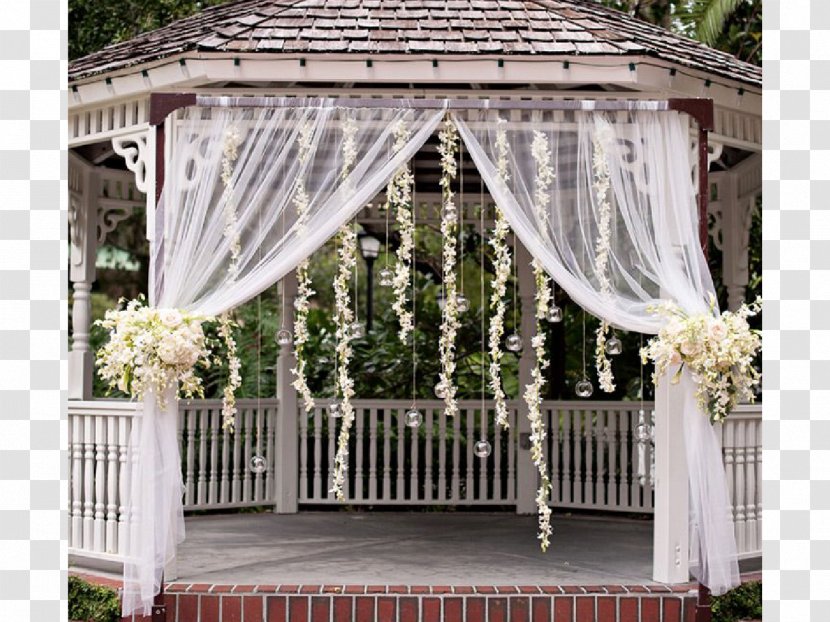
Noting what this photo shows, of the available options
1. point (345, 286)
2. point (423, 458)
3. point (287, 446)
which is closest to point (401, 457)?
point (423, 458)

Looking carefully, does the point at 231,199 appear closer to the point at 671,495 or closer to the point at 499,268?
the point at 499,268

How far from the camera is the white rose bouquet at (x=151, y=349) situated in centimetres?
575

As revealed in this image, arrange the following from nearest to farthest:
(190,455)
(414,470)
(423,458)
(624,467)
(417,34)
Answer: (417,34), (190,455), (624,467), (414,470), (423,458)

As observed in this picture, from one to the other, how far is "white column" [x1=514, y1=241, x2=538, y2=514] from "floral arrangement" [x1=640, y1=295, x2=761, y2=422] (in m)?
3.32

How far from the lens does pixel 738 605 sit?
20.8 ft

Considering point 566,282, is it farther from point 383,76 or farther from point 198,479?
point 198,479

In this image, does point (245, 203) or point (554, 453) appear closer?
point (245, 203)

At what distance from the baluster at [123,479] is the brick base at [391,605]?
0.49m

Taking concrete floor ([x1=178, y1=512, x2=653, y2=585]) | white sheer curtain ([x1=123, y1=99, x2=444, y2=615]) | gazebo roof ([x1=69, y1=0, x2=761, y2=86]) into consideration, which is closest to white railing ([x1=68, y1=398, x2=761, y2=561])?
concrete floor ([x1=178, y1=512, x2=653, y2=585])

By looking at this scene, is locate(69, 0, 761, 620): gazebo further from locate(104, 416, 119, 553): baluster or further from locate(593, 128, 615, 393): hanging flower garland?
locate(593, 128, 615, 393): hanging flower garland

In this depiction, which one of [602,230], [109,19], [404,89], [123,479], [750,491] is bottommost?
[750,491]

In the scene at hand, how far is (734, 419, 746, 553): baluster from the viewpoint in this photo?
6641 mm

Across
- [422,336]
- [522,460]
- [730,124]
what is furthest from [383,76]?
[422,336]

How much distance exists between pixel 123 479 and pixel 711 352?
127 inches
